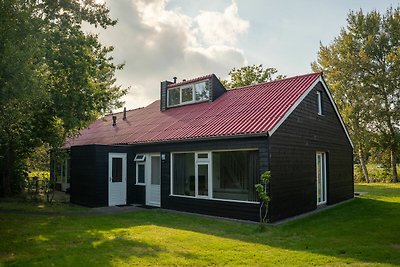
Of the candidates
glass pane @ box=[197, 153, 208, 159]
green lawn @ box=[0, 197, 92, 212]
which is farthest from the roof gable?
green lawn @ box=[0, 197, 92, 212]

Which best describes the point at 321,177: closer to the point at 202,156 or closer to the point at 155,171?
the point at 202,156

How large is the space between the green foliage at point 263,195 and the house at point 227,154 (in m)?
0.25

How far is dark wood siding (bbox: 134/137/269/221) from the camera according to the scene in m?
12.2

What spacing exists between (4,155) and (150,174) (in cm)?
912

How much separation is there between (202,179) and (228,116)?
2.96 metres

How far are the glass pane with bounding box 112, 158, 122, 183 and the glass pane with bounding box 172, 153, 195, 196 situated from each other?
3605 millimetres

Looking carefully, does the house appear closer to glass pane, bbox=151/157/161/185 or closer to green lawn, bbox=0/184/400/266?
glass pane, bbox=151/157/161/185

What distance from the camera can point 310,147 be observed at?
15117 mm

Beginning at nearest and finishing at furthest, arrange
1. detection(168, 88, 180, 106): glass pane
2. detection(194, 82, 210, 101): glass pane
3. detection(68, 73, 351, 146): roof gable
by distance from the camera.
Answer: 1. detection(68, 73, 351, 146): roof gable
2. detection(194, 82, 210, 101): glass pane
3. detection(168, 88, 180, 106): glass pane

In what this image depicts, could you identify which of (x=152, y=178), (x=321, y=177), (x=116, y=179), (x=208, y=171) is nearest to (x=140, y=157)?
(x=152, y=178)

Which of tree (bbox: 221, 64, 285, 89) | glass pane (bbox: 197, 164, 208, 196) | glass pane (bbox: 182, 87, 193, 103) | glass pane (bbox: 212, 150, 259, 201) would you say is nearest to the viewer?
glass pane (bbox: 212, 150, 259, 201)

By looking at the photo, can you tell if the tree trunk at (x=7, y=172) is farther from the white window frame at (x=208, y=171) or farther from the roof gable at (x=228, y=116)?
the white window frame at (x=208, y=171)

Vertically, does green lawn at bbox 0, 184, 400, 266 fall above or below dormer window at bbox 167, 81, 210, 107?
below

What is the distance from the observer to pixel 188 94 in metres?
19.9
